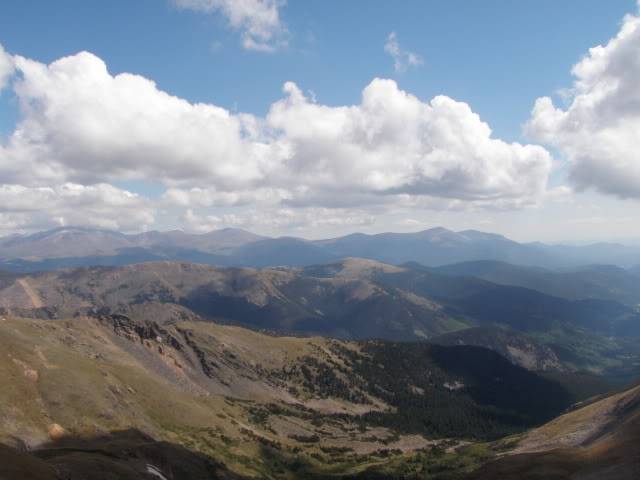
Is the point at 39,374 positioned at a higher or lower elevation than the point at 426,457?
higher

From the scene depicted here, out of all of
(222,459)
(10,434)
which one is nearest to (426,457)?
(222,459)

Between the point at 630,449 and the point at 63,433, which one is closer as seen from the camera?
the point at 630,449

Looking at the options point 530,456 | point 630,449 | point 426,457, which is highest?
point 630,449

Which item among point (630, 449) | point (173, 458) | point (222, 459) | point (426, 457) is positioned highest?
point (630, 449)

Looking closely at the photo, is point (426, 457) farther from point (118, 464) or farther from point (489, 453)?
point (118, 464)

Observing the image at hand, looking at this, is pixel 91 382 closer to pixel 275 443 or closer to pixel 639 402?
pixel 275 443

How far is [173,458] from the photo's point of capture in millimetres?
115250

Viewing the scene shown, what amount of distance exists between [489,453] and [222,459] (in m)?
95.7

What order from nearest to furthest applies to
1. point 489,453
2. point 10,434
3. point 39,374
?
point 10,434
point 39,374
point 489,453

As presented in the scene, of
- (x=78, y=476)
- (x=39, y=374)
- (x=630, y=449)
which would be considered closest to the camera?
(x=78, y=476)

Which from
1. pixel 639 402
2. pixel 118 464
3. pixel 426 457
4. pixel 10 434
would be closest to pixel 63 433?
pixel 10 434

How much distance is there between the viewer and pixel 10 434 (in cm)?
10606

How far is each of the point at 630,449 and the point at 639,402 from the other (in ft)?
204

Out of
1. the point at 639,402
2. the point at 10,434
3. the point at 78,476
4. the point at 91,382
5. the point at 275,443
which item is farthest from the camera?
the point at 275,443
